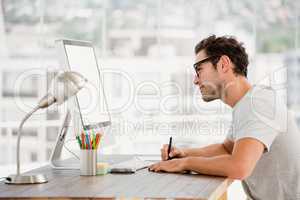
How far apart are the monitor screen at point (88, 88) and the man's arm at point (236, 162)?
512 millimetres

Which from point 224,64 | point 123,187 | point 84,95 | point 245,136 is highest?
point 224,64

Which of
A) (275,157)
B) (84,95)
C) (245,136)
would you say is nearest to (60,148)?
(84,95)

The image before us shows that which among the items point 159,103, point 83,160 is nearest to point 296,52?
point 159,103

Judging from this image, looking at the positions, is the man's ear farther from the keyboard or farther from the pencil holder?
the pencil holder

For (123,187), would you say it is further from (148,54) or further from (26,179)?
(148,54)

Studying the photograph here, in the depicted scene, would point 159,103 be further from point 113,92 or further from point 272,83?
point 272,83

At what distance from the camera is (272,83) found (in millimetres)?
5445

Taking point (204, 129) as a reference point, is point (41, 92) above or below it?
above

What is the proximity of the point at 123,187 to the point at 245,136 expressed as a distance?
53cm

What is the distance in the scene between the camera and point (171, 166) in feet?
7.53

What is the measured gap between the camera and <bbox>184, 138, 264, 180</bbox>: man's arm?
2.13 meters

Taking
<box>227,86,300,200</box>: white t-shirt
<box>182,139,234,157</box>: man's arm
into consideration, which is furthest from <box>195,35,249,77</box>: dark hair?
<box>182,139,234,157</box>: man's arm

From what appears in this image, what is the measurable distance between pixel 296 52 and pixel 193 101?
1114 millimetres

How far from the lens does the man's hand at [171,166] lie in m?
2.26
